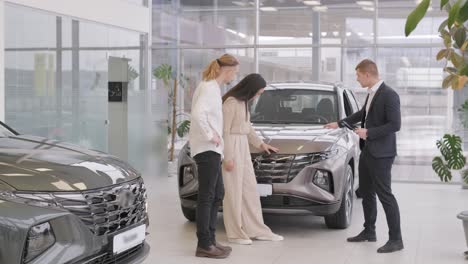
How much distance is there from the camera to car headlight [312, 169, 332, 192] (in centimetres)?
652

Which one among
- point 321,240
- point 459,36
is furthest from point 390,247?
point 459,36

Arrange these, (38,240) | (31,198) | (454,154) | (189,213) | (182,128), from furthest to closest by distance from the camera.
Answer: (182,128) → (454,154) → (189,213) → (31,198) → (38,240)

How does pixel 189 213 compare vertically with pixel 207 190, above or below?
below

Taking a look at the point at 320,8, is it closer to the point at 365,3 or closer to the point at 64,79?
the point at 365,3

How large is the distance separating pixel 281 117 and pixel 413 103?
5.36 metres

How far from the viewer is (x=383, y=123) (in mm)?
6105

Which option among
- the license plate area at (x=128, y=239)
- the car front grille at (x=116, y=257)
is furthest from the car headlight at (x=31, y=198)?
the license plate area at (x=128, y=239)

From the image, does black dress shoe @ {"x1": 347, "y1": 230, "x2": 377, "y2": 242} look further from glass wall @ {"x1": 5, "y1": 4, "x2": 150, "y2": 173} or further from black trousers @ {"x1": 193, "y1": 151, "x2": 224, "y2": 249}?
glass wall @ {"x1": 5, "y1": 4, "x2": 150, "y2": 173}

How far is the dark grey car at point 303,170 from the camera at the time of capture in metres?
6.46

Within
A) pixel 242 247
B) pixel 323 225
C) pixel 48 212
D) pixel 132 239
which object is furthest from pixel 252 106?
pixel 48 212

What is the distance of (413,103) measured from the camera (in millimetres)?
12406

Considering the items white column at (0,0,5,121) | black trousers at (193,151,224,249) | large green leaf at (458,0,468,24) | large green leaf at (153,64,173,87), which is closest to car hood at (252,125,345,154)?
black trousers at (193,151,224,249)

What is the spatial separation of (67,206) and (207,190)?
2.27 m

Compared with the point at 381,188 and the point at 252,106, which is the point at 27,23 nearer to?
the point at 252,106
